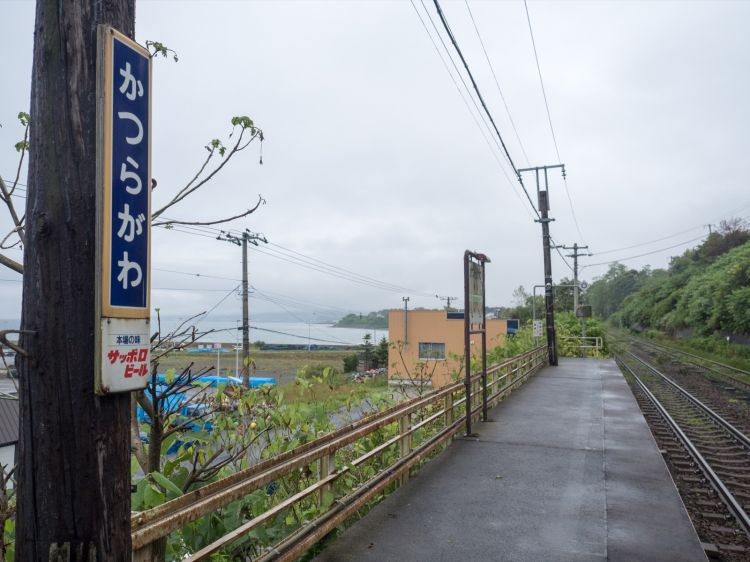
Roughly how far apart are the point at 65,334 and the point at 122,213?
459 mm

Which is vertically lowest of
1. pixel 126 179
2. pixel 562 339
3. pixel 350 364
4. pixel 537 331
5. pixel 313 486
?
pixel 350 364

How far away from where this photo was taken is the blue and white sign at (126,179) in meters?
1.98

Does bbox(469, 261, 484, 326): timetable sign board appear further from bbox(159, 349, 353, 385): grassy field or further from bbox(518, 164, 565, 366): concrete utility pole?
bbox(518, 164, 565, 366): concrete utility pole

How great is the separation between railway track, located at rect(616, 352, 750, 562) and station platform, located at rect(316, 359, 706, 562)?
758 millimetres

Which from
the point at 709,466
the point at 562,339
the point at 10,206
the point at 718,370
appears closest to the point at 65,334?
the point at 10,206

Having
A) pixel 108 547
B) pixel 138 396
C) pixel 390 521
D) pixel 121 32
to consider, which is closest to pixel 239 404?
pixel 138 396

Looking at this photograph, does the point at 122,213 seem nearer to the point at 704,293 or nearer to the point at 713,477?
the point at 713,477

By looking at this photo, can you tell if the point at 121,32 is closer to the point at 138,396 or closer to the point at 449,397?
the point at 138,396

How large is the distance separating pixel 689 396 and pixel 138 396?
16847mm

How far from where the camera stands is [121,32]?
2.10 meters

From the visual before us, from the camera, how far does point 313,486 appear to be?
167 inches

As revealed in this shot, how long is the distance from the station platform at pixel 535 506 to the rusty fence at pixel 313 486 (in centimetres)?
25

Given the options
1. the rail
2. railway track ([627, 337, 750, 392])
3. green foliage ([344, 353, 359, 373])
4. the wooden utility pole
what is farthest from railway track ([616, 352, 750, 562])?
green foliage ([344, 353, 359, 373])

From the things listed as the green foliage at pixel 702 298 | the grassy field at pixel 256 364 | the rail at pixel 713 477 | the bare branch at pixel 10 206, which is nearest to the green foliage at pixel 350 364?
the grassy field at pixel 256 364
